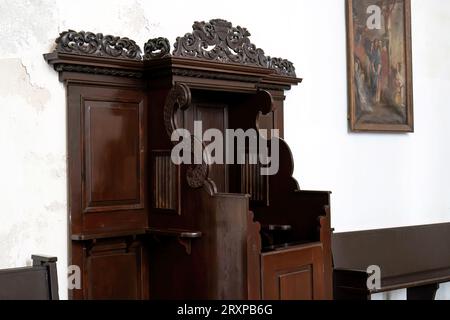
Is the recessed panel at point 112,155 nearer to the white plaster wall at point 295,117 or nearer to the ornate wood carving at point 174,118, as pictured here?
the white plaster wall at point 295,117

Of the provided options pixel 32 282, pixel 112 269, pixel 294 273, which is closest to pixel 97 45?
pixel 112 269

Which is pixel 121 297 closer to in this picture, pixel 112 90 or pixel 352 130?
pixel 112 90

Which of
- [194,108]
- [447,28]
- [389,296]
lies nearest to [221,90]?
[194,108]

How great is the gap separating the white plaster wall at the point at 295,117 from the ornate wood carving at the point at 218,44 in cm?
39

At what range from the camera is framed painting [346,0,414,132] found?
20.1 feet

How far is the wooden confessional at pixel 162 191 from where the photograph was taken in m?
4.02

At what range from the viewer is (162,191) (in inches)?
172

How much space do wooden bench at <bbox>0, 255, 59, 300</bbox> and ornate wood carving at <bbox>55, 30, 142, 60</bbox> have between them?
128 centimetres

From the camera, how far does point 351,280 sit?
535cm

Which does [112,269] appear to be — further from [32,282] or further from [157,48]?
[157,48]

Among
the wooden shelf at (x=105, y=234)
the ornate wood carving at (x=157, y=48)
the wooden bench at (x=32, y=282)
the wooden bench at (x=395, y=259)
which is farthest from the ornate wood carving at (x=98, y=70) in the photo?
the wooden bench at (x=395, y=259)

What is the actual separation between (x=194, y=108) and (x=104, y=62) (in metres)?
0.75

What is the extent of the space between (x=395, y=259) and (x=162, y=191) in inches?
110

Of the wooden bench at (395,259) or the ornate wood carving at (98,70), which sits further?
the wooden bench at (395,259)
